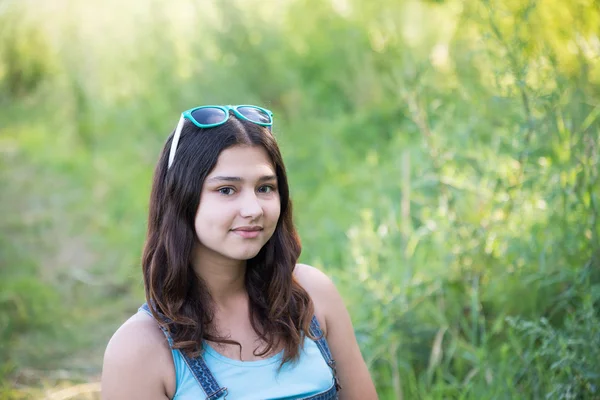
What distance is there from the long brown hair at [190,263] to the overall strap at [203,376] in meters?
0.02

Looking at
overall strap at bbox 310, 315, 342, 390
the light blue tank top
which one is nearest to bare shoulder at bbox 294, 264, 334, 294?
overall strap at bbox 310, 315, 342, 390

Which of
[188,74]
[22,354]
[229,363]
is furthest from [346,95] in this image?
[229,363]

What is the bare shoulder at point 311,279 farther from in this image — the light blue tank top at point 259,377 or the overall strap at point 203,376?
→ the overall strap at point 203,376

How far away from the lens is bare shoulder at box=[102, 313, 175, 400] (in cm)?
190

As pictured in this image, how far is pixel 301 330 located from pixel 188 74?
14.1 ft

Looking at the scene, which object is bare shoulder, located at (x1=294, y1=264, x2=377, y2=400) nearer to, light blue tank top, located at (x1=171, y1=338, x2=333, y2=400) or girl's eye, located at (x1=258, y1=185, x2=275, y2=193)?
light blue tank top, located at (x1=171, y1=338, x2=333, y2=400)

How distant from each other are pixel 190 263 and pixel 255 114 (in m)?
0.46

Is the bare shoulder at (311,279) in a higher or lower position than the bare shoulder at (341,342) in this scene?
higher

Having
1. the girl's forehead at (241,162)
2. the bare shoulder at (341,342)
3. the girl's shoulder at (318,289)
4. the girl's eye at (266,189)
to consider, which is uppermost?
the girl's forehead at (241,162)

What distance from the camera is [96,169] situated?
654 centimetres

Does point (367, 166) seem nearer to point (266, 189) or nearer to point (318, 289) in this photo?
point (318, 289)

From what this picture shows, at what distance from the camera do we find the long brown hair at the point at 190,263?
2.00m

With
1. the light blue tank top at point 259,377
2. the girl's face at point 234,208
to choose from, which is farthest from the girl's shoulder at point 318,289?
the girl's face at point 234,208

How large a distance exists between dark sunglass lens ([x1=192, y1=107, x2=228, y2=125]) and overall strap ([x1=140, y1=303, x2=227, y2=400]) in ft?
1.86
